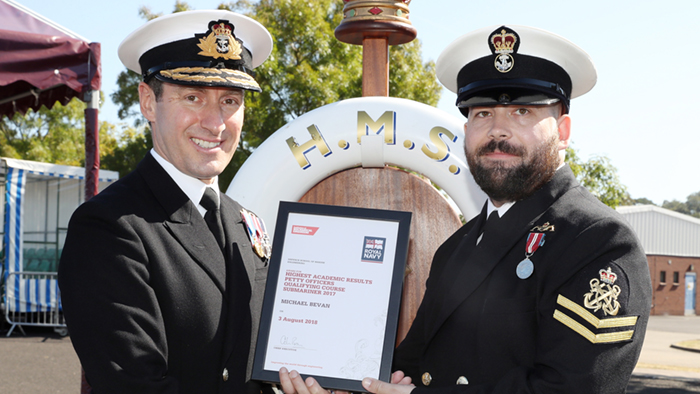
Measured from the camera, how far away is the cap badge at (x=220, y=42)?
181 cm

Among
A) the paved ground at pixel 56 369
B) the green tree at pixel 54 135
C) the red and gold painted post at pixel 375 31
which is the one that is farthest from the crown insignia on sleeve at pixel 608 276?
the green tree at pixel 54 135

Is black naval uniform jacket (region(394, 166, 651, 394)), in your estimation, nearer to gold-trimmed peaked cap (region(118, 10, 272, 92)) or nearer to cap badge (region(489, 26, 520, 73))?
cap badge (region(489, 26, 520, 73))

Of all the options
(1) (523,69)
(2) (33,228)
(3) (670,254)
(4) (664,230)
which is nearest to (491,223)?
(1) (523,69)

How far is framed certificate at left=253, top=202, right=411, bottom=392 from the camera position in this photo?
1.71 metres

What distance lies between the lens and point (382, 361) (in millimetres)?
1691

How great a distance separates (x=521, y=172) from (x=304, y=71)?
11.3 metres

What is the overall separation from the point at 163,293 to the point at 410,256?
136cm

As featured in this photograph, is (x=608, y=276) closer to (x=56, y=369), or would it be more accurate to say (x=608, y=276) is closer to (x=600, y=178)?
(x=56, y=369)

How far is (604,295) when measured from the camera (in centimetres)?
141

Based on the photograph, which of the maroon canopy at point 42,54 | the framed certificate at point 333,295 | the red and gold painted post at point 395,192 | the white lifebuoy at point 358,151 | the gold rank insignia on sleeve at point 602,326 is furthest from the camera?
the maroon canopy at point 42,54

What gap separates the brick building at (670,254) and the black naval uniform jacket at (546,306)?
89.1 ft

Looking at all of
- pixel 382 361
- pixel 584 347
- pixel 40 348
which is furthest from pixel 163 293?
pixel 40 348

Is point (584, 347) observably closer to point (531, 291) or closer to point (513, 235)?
point (531, 291)

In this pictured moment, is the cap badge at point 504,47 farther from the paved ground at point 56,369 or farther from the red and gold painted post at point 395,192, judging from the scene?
the paved ground at point 56,369
